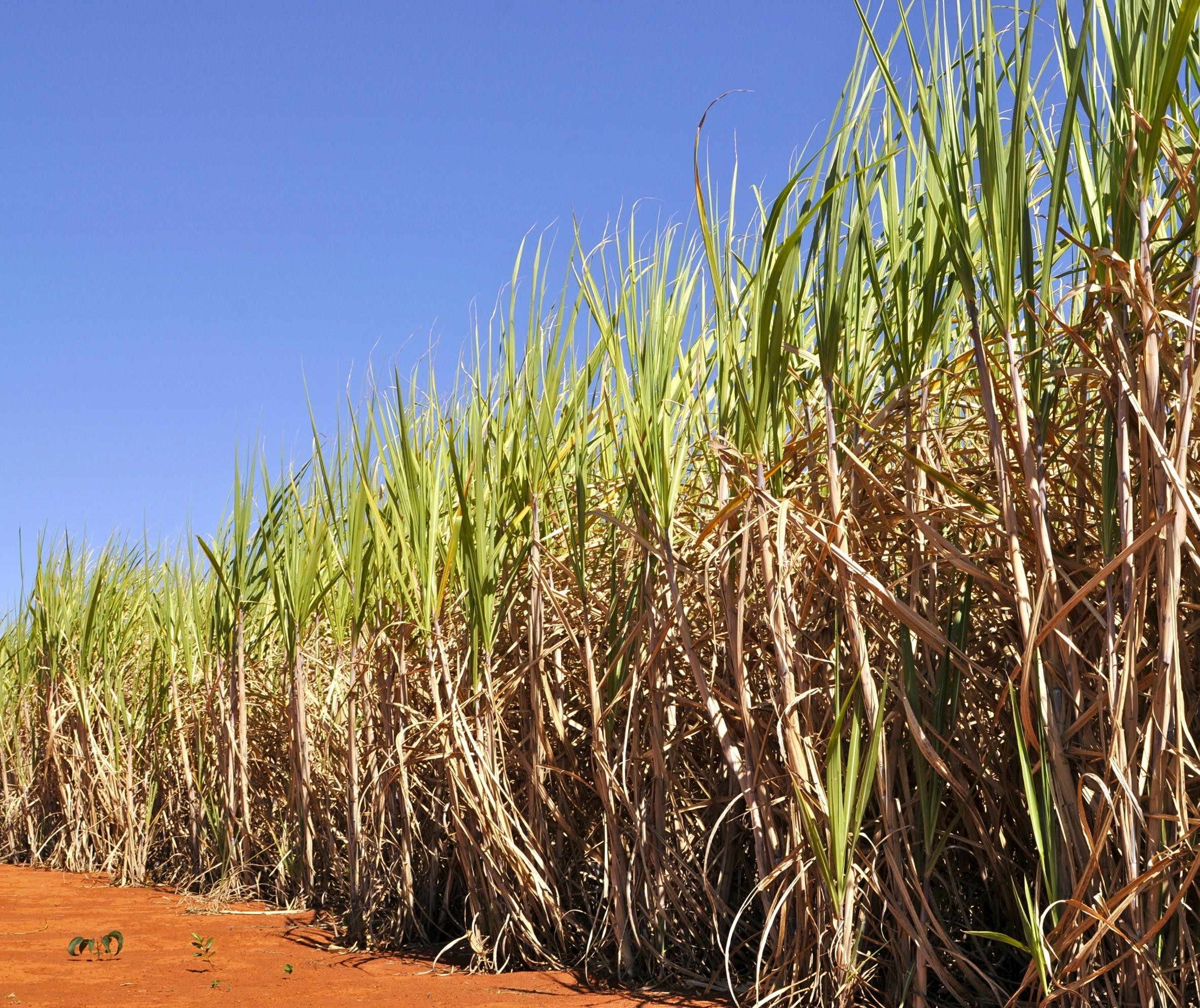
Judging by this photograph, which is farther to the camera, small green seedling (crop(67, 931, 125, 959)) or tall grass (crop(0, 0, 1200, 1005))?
small green seedling (crop(67, 931, 125, 959))

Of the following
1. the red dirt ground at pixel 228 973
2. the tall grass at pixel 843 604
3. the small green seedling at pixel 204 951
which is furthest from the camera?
the small green seedling at pixel 204 951

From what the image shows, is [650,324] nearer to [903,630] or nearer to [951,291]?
[951,291]

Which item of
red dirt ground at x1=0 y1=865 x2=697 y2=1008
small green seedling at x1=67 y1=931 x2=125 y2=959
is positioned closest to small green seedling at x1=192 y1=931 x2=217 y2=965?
red dirt ground at x1=0 y1=865 x2=697 y2=1008

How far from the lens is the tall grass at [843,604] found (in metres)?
1.64

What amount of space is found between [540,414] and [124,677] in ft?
15.5

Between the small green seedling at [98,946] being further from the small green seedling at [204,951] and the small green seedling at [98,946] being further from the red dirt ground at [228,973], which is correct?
the small green seedling at [204,951]

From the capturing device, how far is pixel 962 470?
84.1 inches

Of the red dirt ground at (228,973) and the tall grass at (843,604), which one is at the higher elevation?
the tall grass at (843,604)

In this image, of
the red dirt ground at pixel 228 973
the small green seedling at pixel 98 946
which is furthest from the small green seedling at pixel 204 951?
the small green seedling at pixel 98 946

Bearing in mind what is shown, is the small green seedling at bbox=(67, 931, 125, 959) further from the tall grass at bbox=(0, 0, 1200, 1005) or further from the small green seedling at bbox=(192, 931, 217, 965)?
the tall grass at bbox=(0, 0, 1200, 1005)

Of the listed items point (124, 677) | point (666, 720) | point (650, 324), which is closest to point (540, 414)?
point (650, 324)

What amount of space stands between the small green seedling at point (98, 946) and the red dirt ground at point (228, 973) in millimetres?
35

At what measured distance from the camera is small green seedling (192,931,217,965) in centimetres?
335

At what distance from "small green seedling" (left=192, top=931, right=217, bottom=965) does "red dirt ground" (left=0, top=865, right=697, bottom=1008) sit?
22mm
